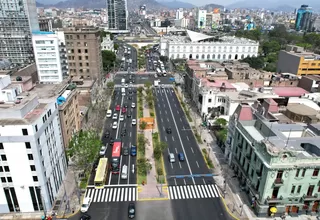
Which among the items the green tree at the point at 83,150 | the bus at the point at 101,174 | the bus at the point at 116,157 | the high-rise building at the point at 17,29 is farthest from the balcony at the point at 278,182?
the high-rise building at the point at 17,29

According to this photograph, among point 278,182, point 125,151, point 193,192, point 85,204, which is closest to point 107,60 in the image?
point 125,151

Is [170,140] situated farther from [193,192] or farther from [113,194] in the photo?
[113,194]

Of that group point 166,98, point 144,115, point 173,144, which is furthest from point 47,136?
point 166,98

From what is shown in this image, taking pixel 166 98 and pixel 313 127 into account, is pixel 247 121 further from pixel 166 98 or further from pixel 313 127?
pixel 166 98

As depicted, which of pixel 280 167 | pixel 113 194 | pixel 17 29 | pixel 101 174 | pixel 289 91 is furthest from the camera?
pixel 17 29

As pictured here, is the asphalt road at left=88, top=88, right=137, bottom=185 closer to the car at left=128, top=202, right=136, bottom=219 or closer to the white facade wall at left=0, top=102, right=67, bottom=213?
the car at left=128, top=202, right=136, bottom=219

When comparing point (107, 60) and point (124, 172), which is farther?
point (107, 60)

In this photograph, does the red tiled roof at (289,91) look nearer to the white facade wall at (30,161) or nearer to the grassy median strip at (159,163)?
the grassy median strip at (159,163)
